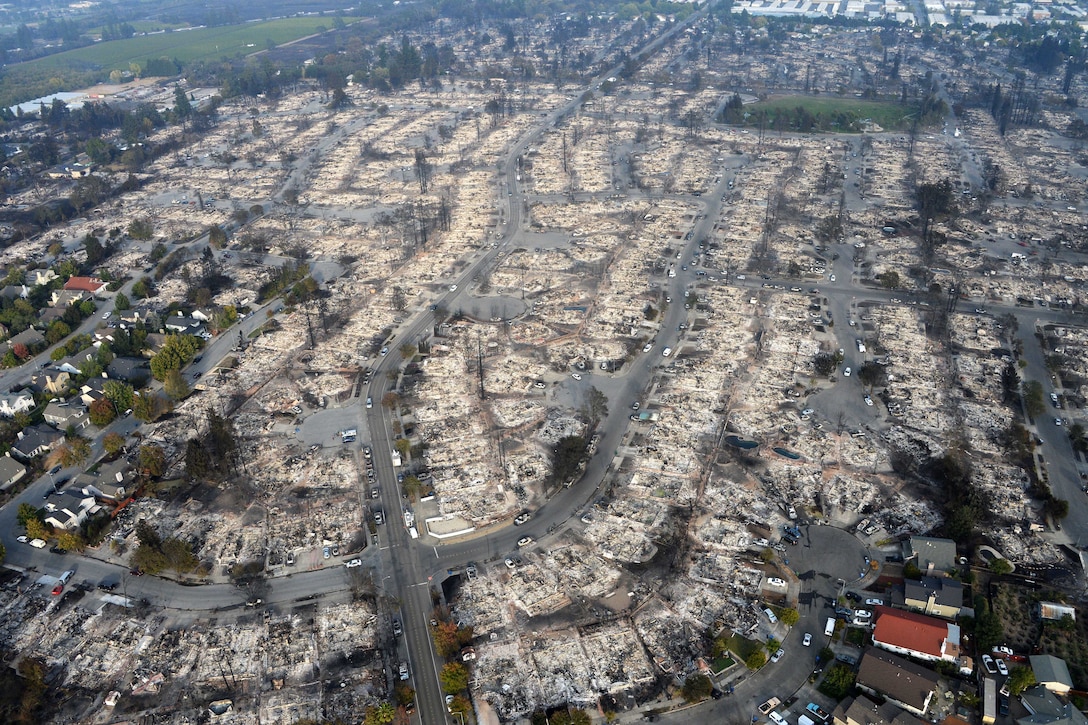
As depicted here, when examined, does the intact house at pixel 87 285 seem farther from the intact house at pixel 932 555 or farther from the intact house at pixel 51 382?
the intact house at pixel 932 555

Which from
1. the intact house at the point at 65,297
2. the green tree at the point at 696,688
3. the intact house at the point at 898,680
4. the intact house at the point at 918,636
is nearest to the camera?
the intact house at the point at 898,680

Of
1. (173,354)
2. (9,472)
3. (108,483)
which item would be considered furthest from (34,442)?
(173,354)

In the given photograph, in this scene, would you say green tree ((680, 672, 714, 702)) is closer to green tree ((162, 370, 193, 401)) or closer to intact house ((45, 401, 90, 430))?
green tree ((162, 370, 193, 401))

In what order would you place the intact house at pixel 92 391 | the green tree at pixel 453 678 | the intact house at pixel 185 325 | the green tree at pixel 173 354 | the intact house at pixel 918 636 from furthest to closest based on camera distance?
the intact house at pixel 185 325, the green tree at pixel 173 354, the intact house at pixel 92 391, the intact house at pixel 918 636, the green tree at pixel 453 678

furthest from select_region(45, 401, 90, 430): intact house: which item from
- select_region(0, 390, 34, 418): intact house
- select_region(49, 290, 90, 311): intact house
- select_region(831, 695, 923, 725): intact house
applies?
select_region(831, 695, 923, 725): intact house

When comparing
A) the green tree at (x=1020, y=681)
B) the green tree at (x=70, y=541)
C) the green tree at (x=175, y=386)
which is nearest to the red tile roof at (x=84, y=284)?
the green tree at (x=175, y=386)

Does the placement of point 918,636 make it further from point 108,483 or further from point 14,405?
point 14,405
